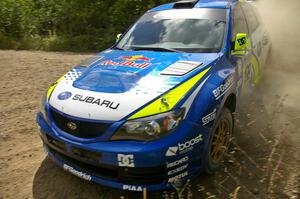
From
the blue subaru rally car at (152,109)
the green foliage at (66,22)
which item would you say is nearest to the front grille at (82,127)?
the blue subaru rally car at (152,109)

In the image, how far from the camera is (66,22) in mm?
12234

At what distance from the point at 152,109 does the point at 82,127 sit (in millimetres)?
648

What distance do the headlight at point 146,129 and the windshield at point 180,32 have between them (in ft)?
4.47

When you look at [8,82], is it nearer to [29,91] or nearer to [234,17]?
[29,91]

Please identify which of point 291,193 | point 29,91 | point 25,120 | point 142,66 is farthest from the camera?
point 29,91

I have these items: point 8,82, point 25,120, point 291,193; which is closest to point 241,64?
point 291,193

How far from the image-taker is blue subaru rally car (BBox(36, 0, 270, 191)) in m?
3.03

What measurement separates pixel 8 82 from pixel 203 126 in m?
4.72

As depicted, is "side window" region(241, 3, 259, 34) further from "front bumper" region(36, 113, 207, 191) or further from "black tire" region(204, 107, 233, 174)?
"front bumper" region(36, 113, 207, 191)

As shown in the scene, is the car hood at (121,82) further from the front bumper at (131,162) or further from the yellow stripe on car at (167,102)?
the front bumper at (131,162)

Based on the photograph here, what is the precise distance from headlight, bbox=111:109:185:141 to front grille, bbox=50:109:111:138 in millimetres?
144

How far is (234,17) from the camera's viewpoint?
15.5 feet

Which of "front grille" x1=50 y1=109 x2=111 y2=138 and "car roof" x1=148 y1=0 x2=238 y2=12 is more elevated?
"car roof" x1=148 y1=0 x2=238 y2=12

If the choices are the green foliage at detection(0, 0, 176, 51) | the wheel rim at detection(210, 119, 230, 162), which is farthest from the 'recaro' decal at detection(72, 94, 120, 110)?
the green foliage at detection(0, 0, 176, 51)
